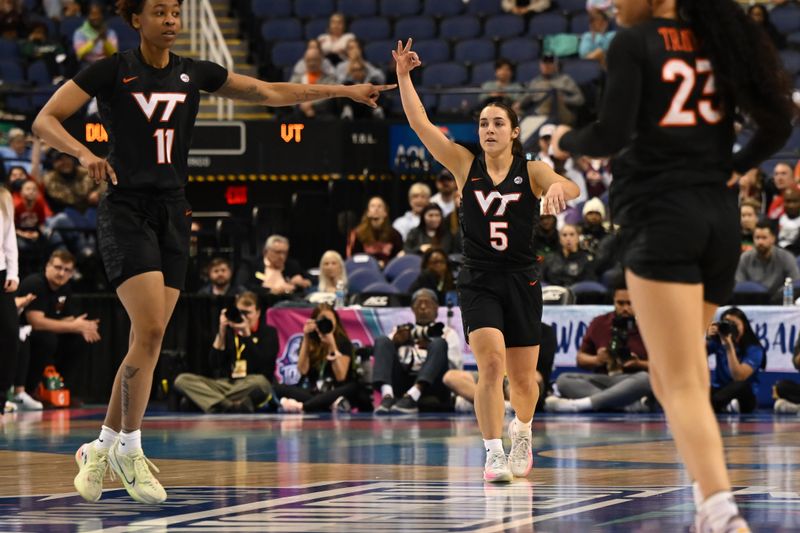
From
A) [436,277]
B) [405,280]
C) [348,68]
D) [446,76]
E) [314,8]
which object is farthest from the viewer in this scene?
[314,8]

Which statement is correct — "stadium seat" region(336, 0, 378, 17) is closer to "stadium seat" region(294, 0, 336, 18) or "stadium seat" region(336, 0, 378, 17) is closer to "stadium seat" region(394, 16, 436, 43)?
"stadium seat" region(294, 0, 336, 18)

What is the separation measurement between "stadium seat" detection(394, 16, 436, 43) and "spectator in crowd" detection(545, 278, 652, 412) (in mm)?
8104

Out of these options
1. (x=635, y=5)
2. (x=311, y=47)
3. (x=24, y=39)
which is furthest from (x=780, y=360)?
(x=24, y=39)

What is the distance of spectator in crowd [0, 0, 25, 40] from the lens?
22.0 meters

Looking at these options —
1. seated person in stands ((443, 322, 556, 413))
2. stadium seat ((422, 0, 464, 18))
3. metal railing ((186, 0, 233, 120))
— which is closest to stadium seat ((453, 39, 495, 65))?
stadium seat ((422, 0, 464, 18))

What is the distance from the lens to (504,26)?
824 inches

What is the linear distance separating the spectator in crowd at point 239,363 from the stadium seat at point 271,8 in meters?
8.58

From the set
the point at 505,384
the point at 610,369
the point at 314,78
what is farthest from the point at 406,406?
the point at 314,78

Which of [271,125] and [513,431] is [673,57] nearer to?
[513,431]

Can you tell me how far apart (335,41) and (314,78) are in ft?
3.91

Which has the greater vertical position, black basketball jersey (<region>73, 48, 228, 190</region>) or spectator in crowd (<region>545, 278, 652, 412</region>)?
black basketball jersey (<region>73, 48, 228, 190</region>)

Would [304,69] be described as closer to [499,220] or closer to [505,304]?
[499,220]

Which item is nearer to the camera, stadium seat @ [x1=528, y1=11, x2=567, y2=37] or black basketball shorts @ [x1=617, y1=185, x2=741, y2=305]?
black basketball shorts @ [x1=617, y1=185, x2=741, y2=305]

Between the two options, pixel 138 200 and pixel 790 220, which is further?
pixel 790 220
